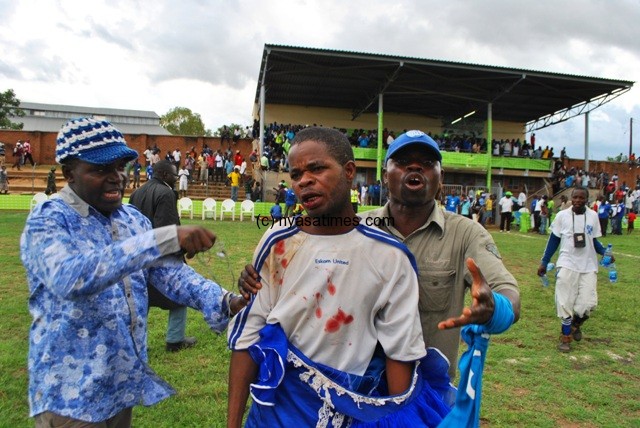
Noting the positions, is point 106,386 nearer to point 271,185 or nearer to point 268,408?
point 268,408

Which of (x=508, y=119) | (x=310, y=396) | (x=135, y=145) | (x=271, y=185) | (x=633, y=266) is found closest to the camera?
(x=310, y=396)

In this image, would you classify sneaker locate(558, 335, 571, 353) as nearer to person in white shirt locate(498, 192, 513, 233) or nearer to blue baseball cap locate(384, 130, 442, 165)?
blue baseball cap locate(384, 130, 442, 165)

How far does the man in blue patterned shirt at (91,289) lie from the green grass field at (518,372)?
2.63ft

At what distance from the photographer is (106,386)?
193 cm

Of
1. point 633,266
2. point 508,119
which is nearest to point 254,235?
point 633,266

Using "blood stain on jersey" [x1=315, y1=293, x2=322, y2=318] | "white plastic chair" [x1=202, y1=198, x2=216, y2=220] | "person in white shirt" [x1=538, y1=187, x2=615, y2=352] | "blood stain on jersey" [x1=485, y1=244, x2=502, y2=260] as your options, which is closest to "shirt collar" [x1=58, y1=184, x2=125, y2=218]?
"blood stain on jersey" [x1=315, y1=293, x2=322, y2=318]

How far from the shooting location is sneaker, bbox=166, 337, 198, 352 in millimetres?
4828

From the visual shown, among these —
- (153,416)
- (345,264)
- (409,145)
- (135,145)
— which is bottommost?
(153,416)

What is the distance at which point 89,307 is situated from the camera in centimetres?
189

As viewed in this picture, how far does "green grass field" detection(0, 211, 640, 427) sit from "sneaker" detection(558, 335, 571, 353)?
87 millimetres

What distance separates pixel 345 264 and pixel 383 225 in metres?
0.61

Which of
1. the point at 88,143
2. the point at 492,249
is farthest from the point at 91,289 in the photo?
the point at 492,249

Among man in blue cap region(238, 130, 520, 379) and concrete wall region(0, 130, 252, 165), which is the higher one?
concrete wall region(0, 130, 252, 165)

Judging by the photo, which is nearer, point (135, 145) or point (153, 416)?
point (153, 416)
